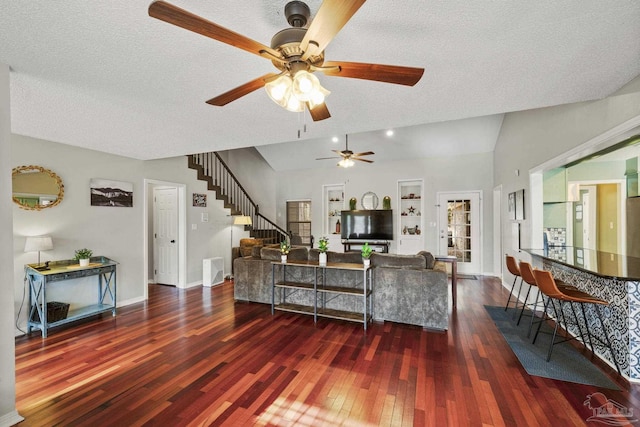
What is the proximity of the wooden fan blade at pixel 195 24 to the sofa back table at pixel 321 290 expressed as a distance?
109 inches

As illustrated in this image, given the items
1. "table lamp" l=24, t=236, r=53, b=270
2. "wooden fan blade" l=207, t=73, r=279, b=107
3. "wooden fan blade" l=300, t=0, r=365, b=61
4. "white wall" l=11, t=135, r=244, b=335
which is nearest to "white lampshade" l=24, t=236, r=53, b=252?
"table lamp" l=24, t=236, r=53, b=270

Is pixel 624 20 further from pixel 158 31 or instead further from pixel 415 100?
pixel 158 31

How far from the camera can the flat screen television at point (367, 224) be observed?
7.29 metres

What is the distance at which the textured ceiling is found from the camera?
1439mm

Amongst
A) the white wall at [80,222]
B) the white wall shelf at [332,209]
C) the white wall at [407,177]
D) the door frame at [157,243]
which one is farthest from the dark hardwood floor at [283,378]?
the white wall shelf at [332,209]

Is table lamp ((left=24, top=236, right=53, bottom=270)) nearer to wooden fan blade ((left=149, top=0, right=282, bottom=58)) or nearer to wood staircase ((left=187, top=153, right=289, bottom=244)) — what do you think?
wood staircase ((left=187, top=153, right=289, bottom=244))

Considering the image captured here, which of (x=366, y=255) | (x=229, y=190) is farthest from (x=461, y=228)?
(x=229, y=190)

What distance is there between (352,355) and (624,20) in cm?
315

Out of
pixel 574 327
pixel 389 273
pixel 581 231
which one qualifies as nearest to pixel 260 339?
pixel 389 273

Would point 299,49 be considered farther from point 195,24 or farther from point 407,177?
point 407,177

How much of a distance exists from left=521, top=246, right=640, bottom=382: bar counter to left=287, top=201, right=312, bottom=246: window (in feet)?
20.7

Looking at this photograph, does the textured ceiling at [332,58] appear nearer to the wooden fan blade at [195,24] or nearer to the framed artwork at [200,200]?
the wooden fan blade at [195,24]

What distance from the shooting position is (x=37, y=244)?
3285mm

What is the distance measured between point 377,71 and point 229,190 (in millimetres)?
6099
